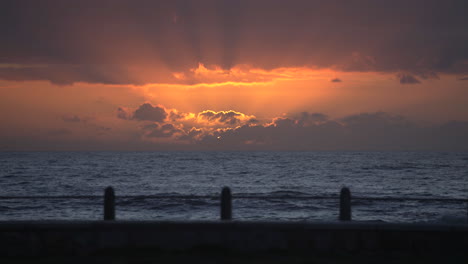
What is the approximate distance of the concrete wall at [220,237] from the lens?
9.04 metres

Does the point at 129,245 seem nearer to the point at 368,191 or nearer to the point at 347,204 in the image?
the point at 347,204

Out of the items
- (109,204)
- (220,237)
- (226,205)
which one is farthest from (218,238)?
(109,204)

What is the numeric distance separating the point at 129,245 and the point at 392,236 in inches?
202

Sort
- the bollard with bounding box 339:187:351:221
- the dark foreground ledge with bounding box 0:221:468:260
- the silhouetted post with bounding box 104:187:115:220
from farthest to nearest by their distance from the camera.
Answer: the silhouetted post with bounding box 104:187:115:220 < the bollard with bounding box 339:187:351:221 < the dark foreground ledge with bounding box 0:221:468:260

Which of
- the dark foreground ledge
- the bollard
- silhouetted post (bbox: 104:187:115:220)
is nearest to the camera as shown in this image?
the dark foreground ledge

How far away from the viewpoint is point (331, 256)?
29.1 feet

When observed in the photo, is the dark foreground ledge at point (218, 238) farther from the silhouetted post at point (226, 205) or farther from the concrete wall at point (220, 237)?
the silhouetted post at point (226, 205)

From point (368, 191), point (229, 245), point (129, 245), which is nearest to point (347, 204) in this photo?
point (229, 245)

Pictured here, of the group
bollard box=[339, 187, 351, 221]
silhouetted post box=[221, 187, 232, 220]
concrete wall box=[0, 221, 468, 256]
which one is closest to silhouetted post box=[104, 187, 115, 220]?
concrete wall box=[0, 221, 468, 256]

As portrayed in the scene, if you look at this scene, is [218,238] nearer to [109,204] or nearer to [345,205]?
[109,204]

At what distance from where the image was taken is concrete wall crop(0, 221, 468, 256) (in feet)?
29.7

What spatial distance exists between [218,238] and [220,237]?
4 centimetres

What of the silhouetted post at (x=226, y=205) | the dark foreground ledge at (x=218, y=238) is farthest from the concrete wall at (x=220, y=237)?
the silhouetted post at (x=226, y=205)

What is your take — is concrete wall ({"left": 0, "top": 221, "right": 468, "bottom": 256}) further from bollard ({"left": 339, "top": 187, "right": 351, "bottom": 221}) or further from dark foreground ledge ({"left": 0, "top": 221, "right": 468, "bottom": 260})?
bollard ({"left": 339, "top": 187, "right": 351, "bottom": 221})
